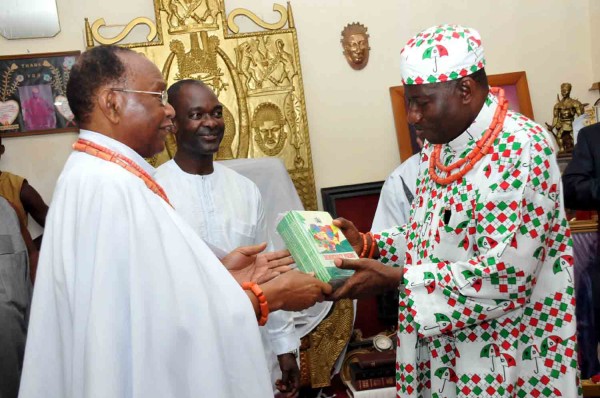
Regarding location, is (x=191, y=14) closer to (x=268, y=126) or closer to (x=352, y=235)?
(x=268, y=126)

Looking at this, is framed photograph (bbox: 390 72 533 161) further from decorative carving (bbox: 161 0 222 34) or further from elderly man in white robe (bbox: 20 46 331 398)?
elderly man in white robe (bbox: 20 46 331 398)

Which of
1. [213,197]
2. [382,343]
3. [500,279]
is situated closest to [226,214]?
[213,197]

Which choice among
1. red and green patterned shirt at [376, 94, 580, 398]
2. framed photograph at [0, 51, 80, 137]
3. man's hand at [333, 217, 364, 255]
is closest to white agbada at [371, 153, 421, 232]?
man's hand at [333, 217, 364, 255]

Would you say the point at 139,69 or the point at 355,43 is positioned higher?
the point at 355,43

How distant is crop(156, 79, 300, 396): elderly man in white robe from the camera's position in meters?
3.44

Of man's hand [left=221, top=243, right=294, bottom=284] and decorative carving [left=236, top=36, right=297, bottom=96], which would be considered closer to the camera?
man's hand [left=221, top=243, right=294, bottom=284]

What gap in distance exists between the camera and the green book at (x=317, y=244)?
2.43m

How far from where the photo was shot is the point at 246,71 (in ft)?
18.3

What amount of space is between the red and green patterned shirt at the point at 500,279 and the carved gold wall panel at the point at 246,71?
336cm

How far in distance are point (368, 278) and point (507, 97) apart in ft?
12.6

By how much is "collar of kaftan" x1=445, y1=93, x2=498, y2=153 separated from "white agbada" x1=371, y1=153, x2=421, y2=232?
2220 millimetres

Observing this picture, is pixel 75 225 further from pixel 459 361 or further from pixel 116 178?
pixel 459 361

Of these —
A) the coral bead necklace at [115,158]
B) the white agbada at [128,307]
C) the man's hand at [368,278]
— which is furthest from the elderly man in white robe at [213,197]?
the white agbada at [128,307]

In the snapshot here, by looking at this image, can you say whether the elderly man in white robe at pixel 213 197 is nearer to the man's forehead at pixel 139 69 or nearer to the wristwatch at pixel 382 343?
the man's forehead at pixel 139 69
